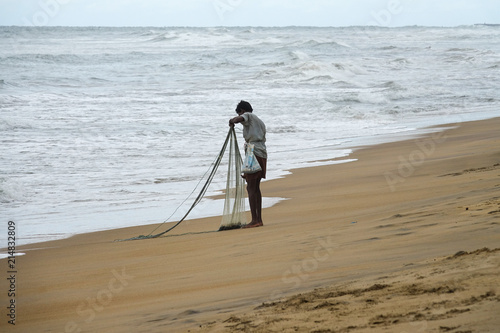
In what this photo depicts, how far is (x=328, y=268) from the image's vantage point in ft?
14.8

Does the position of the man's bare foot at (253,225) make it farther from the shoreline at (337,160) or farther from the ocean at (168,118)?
the shoreline at (337,160)

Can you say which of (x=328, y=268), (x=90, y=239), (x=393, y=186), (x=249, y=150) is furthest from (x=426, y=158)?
(x=328, y=268)

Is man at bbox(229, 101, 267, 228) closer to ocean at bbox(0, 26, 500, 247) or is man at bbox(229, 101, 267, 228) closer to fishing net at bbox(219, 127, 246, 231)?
fishing net at bbox(219, 127, 246, 231)

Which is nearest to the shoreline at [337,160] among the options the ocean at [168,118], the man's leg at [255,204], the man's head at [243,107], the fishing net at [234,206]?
the ocean at [168,118]

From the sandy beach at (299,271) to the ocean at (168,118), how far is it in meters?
1.26

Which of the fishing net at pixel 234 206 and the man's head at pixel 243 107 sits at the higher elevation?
the man's head at pixel 243 107

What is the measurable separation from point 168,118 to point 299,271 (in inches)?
619

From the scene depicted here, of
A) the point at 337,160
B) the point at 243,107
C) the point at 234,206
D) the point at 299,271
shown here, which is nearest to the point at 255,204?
the point at 234,206

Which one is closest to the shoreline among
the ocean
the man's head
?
the ocean

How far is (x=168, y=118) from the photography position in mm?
19828

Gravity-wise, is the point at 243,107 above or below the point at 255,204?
above

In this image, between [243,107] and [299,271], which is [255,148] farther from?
[299,271]

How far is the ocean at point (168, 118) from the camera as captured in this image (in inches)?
371

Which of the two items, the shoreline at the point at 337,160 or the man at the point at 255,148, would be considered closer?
the man at the point at 255,148
